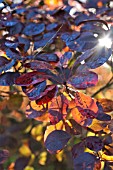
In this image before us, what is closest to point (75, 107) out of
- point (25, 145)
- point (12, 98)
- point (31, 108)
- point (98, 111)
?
point (98, 111)

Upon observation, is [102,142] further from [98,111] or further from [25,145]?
[25,145]

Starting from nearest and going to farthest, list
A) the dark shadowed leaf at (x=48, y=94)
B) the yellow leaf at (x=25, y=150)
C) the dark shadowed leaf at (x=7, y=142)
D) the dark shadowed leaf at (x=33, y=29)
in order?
the dark shadowed leaf at (x=48, y=94), the dark shadowed leaf at (x=33, y=29), the dark shadowed leaf at (x=7, y=142), the yellow leaf at (x=25, y=150)

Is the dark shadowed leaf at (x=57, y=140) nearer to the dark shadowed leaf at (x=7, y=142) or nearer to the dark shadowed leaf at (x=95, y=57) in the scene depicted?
the dark shadowed leaf at (x=95, y=57)

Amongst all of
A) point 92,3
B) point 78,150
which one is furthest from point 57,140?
Result: point 92,3

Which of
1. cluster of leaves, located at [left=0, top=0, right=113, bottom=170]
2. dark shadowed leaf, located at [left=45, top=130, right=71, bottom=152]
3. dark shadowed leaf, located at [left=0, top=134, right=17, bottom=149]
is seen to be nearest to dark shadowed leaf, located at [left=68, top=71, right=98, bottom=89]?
cluster of leaves, located at [left=0, top=0, right=113, bottom=170]

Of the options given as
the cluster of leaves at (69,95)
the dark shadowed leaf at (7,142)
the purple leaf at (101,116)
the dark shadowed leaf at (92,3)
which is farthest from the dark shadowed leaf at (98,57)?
the dark shadowed leaf at (7,142)

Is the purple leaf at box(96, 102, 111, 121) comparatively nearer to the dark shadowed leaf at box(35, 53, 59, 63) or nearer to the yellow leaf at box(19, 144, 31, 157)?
the dark shadowed leaf at box(35, 53, 59, 63)

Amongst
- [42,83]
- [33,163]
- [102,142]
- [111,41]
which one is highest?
[111,41]
